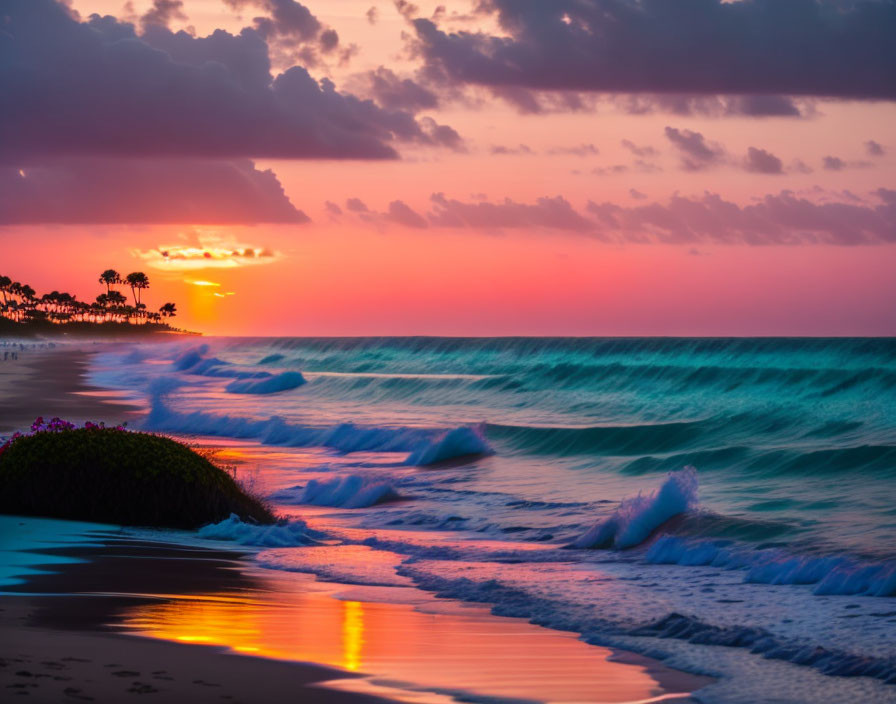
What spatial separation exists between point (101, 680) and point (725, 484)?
16234mm

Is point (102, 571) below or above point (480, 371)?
below

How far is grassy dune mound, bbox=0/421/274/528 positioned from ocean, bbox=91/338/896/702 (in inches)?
29.0

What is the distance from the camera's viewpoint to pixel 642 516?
15.6m

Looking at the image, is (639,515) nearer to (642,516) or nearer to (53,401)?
(642,516)

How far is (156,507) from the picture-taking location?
14.7 metres

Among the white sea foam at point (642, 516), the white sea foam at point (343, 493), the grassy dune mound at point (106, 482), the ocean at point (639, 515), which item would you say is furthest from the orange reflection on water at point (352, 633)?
the white sea foam at point (343, 493)

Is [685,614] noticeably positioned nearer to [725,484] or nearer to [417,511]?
[417,511]

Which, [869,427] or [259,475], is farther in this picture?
[869,427]

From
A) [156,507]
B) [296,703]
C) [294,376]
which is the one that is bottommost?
[296,703]

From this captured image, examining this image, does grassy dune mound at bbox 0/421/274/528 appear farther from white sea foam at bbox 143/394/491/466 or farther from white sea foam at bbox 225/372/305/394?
white sea foam at bbox 225/372/305/394

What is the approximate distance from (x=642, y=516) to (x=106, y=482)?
739 centimetres

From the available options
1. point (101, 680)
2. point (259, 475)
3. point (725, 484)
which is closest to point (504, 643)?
point (101, 680)

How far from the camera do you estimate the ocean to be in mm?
9562

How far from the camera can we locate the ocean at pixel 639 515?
376 inches
